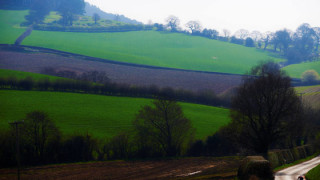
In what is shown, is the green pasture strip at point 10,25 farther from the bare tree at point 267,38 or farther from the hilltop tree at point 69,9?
the bare tree at point 267,38

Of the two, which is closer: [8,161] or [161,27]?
[8,161]

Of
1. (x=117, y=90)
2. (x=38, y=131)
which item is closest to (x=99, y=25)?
(x=117, y=90)

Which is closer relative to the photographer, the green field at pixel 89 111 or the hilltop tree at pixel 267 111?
the hilltop tree at pixel 267 111

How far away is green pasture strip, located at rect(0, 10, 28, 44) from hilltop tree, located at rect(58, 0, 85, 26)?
16.9 metres

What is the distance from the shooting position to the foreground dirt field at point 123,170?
30.3m

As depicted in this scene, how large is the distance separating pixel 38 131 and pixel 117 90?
30596 millimetres

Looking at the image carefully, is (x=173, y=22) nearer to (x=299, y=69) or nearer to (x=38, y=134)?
(x=299, y=69)

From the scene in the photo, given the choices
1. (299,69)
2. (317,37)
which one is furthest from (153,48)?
(317,37)

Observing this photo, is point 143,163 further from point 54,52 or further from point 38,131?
point 54,52

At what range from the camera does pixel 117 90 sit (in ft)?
228

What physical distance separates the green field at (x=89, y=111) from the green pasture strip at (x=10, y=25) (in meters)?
51.0

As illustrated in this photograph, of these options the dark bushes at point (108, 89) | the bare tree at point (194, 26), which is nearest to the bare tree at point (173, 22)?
the bare tree at point (194, 26)

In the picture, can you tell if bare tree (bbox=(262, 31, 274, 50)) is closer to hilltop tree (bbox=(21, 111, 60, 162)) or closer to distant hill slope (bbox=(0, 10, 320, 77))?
distant hill slope (bbox=(0, 10, 320, 77))

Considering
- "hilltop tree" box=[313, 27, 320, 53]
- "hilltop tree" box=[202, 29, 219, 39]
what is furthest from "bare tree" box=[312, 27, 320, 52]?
"hilltop tree" box=[202, 29, 219, 39]
